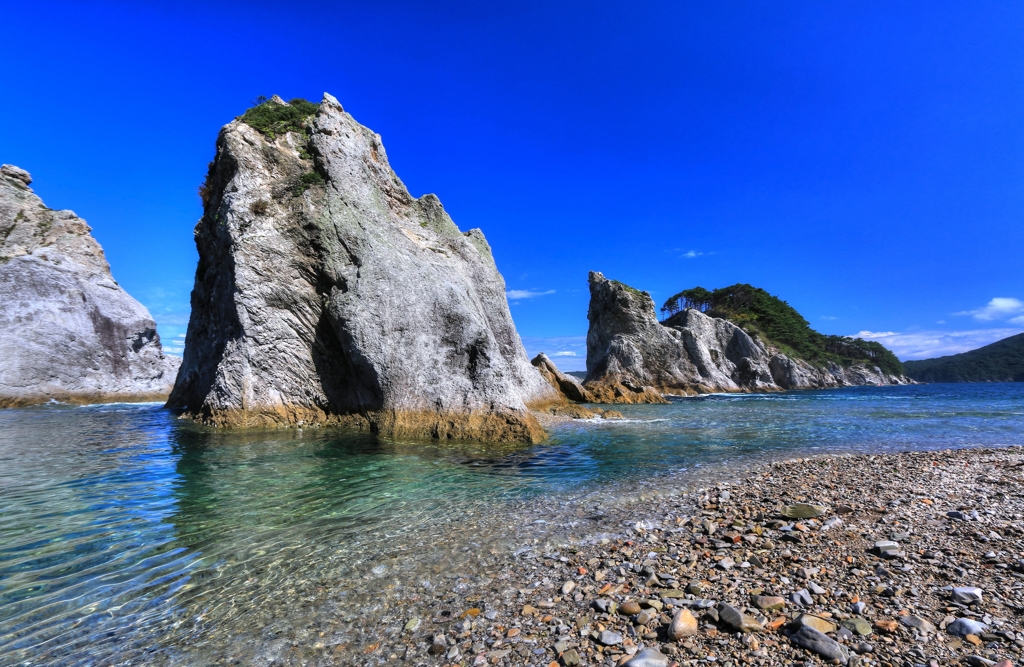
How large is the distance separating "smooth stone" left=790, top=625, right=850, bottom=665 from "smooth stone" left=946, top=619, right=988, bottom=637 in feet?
3.33

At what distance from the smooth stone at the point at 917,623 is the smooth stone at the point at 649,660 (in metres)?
2.12

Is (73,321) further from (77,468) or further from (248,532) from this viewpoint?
(248,532)

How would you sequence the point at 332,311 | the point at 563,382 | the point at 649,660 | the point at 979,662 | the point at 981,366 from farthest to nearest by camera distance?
the point at 981,366 → the point at 563,382 → the point at 332,311 → the point at 649,660 → the point at 979,662

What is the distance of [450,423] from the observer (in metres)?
15.7

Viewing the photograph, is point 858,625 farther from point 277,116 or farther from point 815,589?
point 277,116

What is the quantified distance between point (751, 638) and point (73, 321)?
47508 millimetres

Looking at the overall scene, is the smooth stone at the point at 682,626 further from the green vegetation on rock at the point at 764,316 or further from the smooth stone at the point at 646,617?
the green vegetation on rock at the point at 764,316

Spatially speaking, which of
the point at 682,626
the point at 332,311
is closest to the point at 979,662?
the point at 682,626

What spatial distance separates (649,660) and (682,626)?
60 centimetres

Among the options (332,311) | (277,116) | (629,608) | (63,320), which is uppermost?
(277,116)

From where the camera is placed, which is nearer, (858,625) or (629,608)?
(858,625)

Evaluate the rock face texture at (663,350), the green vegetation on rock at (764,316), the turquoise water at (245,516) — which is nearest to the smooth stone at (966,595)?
the turquoise water at (245,516)

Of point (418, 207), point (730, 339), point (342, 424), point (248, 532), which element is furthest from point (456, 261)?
point (730, 339)

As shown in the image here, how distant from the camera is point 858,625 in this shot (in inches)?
141
